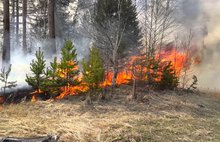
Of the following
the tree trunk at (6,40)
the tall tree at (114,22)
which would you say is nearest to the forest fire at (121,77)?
the tall tree at (114,22)

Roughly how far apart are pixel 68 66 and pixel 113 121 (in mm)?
4161

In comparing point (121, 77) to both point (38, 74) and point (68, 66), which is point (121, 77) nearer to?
point (68, 66)

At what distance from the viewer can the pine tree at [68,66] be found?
48.4 ft

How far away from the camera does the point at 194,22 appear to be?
28.9 metres

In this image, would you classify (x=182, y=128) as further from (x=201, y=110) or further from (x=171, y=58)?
(x=171, y=58)

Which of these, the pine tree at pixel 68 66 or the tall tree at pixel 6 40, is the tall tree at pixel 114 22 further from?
the pine tree at pixel 68 66

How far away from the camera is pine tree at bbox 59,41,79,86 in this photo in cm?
1476

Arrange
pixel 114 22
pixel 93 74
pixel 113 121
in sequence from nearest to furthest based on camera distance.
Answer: pixel 113 121 → pixel 93 74 → pixel 114 22

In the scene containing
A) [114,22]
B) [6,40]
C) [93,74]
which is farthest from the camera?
[114,22]

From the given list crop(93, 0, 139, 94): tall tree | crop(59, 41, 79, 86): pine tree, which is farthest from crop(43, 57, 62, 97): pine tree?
crop(93, 0, 139, 94): tall tree

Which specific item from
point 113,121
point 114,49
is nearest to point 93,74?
point 113,121

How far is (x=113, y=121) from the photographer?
11.8 metres

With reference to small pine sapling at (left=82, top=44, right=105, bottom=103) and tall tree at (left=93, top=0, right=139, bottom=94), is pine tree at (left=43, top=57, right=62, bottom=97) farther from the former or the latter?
tall tree at (left=93, top=0, right=139, bottom=94)

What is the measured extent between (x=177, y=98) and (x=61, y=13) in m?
23.7
